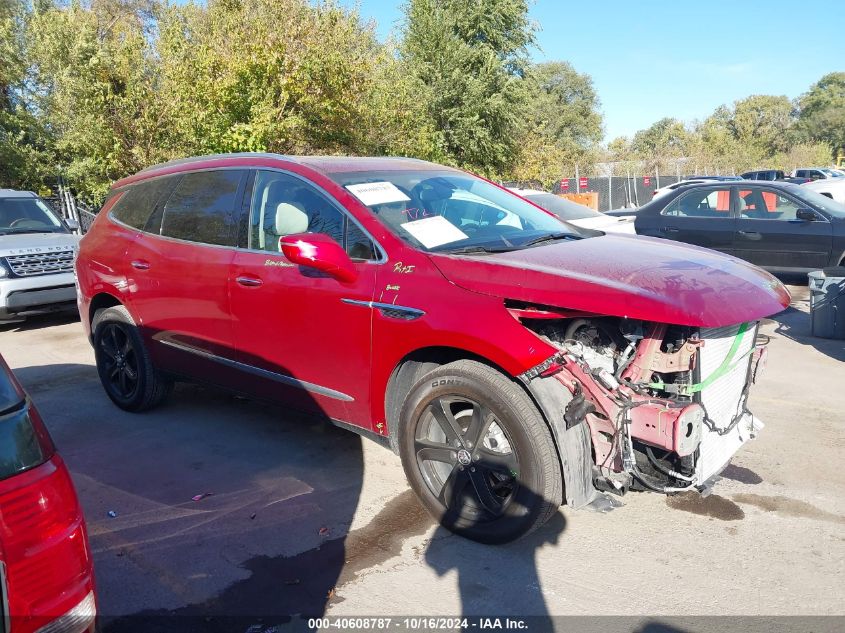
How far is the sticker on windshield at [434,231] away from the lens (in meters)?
3.78

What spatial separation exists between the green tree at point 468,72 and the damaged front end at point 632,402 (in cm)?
1693

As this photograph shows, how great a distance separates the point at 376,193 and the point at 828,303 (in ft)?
18.8

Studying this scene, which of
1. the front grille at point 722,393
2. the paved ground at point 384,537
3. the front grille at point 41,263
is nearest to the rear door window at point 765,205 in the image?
the paved ground at point 384,537

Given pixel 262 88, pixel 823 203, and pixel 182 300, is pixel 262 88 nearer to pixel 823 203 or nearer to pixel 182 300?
pixel 182 300

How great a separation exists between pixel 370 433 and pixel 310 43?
9.58m

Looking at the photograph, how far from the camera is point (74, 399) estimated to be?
19.7ft

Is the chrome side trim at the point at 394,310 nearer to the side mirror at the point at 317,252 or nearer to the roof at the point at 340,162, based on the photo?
the side mirror at the point at 317,252

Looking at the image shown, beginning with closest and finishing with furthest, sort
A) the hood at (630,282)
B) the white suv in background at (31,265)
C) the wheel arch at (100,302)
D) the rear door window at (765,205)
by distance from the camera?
the hood at (630,282) → the wheel arch at (100,302) → the white suv in background at (31,265) → the rear door window at (765,205)

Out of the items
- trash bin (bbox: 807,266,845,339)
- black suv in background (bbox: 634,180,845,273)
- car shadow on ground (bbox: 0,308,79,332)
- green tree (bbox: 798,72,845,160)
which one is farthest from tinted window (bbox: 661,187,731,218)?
green tree (bbox: 798,72,845,160)

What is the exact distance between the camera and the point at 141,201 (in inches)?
215

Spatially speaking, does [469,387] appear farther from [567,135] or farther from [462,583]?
[567,135]

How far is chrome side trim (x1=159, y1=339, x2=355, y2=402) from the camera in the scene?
4031 mm

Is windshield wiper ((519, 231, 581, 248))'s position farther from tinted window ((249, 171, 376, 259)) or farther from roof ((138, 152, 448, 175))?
roof ((138, 152, 448, 175))

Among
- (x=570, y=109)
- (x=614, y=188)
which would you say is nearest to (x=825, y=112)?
(x=570, y=109)
